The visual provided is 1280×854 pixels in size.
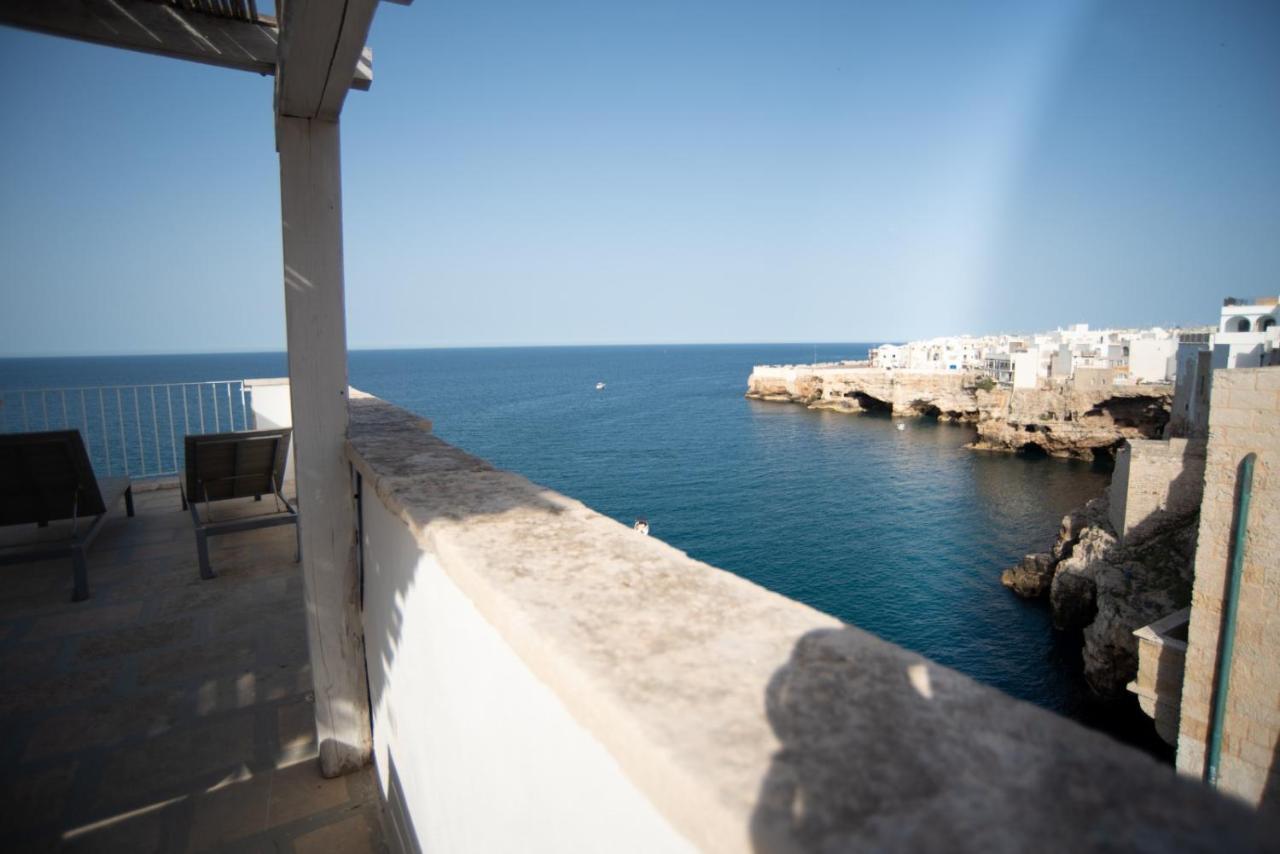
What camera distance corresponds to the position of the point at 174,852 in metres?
2.12

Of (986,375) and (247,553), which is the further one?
(986,375)

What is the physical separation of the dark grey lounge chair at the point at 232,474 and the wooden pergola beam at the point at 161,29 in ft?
8.56

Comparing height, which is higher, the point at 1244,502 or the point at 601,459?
the point at 1244,502

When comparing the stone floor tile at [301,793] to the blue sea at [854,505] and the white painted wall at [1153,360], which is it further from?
the white painted wall at [1153,360]

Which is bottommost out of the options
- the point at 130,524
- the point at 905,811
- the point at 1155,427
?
the point at 1155,427

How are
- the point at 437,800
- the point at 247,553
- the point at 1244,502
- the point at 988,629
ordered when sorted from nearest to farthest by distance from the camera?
1. the point at 437,800
2. the point at 247,553
3. the point at 1244,502
4. the point at 988,629

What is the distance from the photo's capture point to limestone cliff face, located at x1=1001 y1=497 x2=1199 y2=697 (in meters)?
12.7

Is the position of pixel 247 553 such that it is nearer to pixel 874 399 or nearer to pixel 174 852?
pixel 174 852

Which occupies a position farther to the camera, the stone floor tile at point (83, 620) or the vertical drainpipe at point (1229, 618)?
the vertical drainpipe at point (1229, 618)

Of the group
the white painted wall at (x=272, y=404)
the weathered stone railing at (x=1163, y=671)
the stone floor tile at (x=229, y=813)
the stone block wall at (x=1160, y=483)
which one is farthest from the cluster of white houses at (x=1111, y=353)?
the stone floor tile at (x=229, y=813)

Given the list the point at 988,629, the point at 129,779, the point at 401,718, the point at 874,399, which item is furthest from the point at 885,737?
the point at 874,399

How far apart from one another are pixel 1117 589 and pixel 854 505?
1285 centimetres

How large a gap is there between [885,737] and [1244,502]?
1181 centimetres

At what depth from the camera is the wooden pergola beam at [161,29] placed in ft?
7.25
